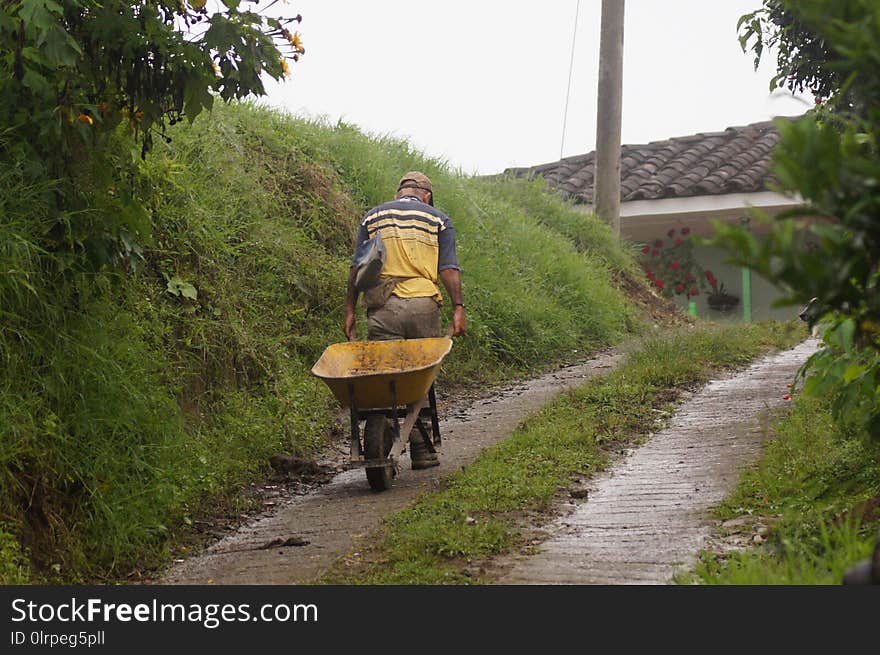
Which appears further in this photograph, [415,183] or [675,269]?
[675,269]

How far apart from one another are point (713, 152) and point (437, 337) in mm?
13019

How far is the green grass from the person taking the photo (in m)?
4.26

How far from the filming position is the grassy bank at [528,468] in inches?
217

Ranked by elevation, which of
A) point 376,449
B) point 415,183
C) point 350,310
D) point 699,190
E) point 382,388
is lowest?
point 376,449

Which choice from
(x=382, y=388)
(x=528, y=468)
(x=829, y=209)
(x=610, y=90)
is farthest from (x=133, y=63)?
(x=610, y=90)

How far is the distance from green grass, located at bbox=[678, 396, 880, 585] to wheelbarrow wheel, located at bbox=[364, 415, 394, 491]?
213cm

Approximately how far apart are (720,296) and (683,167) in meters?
2.15

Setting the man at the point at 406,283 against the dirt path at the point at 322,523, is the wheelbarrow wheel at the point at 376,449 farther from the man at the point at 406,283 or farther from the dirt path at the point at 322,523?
the man at the point at 406,283

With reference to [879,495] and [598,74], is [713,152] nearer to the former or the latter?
[598,74]

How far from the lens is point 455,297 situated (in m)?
8.27

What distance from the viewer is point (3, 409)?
18.5 ft

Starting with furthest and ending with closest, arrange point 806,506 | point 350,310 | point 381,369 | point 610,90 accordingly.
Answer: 1. point 610,90
2. point 350,310
3. point 381,369
4. point 806,506

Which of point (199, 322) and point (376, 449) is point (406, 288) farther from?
point (199, 322)
